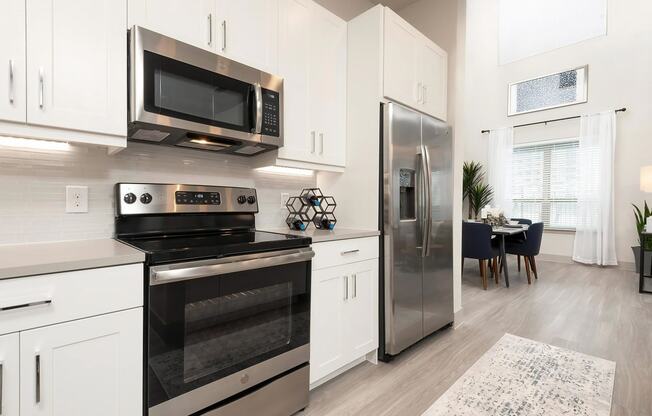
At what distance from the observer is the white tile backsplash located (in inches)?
56.1

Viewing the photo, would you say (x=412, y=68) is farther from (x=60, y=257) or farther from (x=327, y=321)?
(x=60, y=257)

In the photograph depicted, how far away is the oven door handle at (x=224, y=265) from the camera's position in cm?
120

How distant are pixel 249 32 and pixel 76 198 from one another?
123 cm

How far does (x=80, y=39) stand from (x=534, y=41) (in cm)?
744

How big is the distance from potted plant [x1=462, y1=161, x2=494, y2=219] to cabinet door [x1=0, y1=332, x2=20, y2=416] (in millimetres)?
6793

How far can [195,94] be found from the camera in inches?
62.1

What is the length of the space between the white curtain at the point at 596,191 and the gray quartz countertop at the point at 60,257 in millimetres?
6803

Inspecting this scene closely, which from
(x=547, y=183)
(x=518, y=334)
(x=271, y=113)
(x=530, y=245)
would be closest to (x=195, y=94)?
(x=271, y=113)

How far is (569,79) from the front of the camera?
19.2 feet

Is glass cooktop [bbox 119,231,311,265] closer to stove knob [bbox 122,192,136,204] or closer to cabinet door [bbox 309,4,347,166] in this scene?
stove knob [bbox 122,192,136,204]

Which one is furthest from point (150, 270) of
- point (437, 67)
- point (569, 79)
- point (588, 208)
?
point (569, 79)

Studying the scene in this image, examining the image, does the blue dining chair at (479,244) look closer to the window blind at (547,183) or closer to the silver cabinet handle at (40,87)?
the window blind at (547,183)

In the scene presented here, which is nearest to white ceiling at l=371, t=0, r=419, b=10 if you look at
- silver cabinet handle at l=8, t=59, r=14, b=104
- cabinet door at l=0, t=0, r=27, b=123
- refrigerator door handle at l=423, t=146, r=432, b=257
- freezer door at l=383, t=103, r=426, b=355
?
freezer door at l=383, t=103, r=426, b=355

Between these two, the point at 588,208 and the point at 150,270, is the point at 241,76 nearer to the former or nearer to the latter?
the point at 150,270
